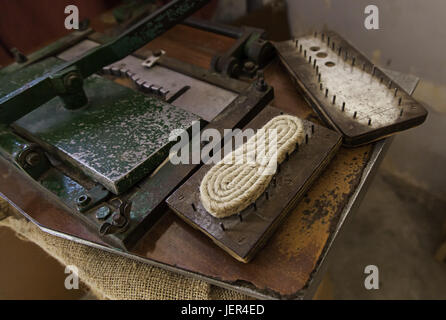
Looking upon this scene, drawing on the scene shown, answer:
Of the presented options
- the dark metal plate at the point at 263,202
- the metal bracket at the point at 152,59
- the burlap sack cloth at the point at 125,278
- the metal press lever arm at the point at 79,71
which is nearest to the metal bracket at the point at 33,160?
the metal press lever arm at the point at 79,71

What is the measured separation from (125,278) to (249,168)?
0.47 m

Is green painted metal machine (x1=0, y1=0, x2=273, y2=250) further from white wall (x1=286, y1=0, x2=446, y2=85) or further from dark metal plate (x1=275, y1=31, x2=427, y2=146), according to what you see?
white wall (x1=286, y1=0, x2=446, y2=85)

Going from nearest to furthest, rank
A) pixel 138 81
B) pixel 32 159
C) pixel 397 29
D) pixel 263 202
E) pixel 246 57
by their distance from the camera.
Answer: pixel 263 202 < pixel 32 159 < pixel 138 81 < pixel 246 57 < pixel 397 29

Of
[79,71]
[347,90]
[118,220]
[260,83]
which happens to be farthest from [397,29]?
[118,220]

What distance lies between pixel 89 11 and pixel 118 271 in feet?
5.16

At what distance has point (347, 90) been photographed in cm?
115

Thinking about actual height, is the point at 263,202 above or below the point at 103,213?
above

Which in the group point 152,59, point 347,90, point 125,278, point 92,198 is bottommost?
point 125,278

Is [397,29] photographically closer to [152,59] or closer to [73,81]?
[152,59]

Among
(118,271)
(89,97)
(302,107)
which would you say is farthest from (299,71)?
(118,271)

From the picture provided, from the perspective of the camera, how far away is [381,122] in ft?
3.39

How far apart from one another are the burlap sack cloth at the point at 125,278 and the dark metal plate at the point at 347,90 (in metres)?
0.58

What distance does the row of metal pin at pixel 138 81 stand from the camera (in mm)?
1260

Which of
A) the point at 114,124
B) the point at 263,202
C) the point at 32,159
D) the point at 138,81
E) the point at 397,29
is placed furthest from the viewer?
the point at 397,29
